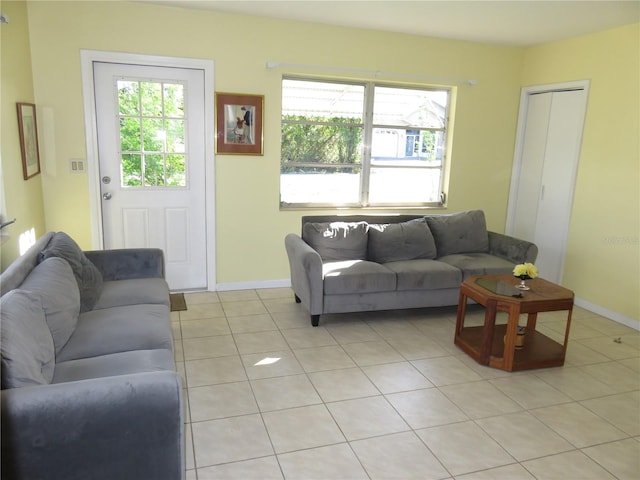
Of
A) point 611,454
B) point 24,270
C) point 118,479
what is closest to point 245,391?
point 118,479

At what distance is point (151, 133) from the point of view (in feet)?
13.2

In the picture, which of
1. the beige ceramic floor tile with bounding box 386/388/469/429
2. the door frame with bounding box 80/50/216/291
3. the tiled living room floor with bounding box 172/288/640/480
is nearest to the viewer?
the tiled living room floor with bounding box 172/288/640/480

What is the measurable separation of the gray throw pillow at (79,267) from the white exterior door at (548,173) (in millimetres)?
4149

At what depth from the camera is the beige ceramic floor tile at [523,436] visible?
2250mm

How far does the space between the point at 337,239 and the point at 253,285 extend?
1097 millimetres

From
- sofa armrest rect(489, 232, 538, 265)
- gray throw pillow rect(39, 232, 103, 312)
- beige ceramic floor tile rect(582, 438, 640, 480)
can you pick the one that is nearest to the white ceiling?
sofa armrest rect(489, 232, 538, 265)

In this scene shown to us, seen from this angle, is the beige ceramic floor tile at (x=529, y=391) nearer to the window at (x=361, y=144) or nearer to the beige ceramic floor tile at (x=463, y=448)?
the beige ceramic floor tile at (x=463, y=448)

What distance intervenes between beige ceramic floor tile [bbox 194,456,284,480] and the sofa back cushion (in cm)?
91

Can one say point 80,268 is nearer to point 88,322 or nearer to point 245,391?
point 88,322

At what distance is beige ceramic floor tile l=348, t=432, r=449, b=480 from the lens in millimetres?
2057

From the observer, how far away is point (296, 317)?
384 cm

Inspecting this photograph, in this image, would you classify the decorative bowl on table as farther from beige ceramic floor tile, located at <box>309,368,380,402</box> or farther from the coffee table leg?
beige ceramic floor tile, located at <box>309,368,380,402</box>

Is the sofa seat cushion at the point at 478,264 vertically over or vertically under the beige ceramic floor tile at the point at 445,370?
over

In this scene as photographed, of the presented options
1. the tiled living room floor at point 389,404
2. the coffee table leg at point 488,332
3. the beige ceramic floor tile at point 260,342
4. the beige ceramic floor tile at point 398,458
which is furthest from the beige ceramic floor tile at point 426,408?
the beige ceramic floor tile at point 260,342
